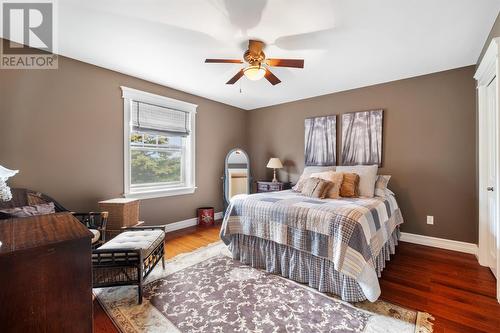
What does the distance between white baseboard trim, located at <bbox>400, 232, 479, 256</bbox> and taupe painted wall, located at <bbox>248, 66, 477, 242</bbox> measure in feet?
0.20

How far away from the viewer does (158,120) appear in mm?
3666

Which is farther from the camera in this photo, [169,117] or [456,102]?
[169,117]

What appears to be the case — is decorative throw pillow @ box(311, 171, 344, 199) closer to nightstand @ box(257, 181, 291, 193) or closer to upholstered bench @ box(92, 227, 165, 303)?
nightstand @ box(257, 181, 291, 193)

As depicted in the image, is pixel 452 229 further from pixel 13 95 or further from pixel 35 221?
pixel 13 95

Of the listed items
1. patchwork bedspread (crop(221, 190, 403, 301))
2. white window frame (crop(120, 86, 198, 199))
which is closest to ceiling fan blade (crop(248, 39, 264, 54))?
patchwork bedspread (crop(221, 190, 403, 301))

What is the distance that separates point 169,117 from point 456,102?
163 inches

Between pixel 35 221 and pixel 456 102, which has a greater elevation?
→ pixel 456 102

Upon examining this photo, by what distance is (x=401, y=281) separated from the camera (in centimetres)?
221

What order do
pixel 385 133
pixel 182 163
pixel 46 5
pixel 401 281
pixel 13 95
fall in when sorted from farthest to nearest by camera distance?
pixel 182 163 → pixel 385 133 → pixel 13 95 → pixel 401 281 → pixel 46 5

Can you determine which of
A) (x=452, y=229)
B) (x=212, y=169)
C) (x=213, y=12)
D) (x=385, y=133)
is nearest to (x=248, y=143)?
(x=212, y=169)

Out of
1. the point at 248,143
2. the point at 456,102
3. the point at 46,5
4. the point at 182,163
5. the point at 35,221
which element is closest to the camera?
the point at 35,221

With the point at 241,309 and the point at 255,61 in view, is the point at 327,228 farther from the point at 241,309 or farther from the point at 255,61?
the point at 255,61

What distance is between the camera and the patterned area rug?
62.7 inches

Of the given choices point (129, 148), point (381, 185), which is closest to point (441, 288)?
point (381, 185)
